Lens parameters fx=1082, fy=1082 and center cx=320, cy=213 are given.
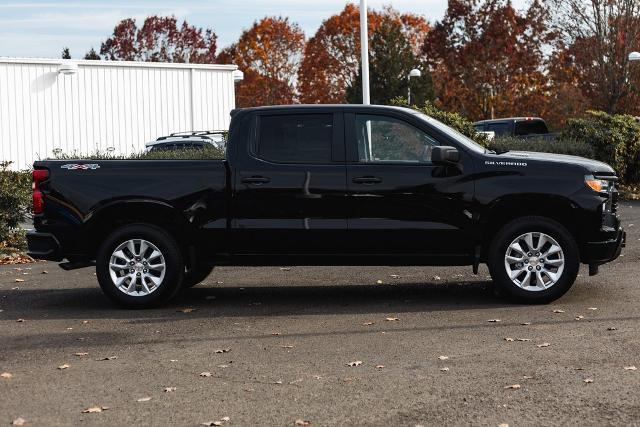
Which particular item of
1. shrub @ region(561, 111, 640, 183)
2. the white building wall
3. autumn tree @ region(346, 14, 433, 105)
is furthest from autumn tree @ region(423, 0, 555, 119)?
shrub @ region(561, 111, 640, 183)

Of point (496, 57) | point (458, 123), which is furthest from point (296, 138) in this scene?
point (496, 57)

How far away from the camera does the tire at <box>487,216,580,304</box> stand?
1016cm

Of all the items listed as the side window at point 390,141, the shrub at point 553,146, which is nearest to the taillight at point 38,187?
the side window at point 390,141

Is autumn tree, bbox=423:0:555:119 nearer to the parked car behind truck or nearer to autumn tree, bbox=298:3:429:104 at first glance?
autumn tree, bbox=298:3:429:104

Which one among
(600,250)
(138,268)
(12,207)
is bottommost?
(138,268)

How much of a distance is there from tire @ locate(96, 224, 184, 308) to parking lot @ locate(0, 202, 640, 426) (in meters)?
0.19

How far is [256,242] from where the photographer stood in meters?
10.4

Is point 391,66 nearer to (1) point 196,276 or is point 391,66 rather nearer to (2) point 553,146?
(2) point 553,146

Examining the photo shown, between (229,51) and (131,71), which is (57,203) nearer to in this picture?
(131,71)

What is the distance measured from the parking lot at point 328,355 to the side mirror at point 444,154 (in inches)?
54.9

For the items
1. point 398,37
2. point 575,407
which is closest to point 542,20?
point 398,37

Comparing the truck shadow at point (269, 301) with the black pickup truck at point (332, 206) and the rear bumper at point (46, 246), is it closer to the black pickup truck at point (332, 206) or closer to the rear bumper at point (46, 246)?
the black pickup truck at point (332, 206)

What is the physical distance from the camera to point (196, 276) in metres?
12.1

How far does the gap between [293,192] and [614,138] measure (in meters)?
14.8
